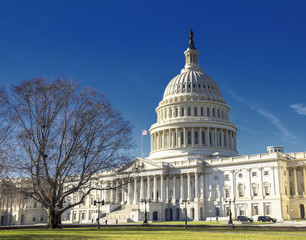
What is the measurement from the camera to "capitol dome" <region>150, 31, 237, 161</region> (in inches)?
4803

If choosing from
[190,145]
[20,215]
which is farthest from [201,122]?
[20,215]

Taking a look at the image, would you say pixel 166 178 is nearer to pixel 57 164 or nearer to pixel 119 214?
pixel 119 214

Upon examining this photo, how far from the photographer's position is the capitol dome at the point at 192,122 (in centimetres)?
12200

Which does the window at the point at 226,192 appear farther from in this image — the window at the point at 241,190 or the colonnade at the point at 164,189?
the colonnade at the point at 164,189

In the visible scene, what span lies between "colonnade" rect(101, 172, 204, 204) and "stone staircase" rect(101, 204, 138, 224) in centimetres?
446

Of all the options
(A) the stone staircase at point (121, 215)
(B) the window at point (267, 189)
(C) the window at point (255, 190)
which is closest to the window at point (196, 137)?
(A) the stone staircase at point (121, 215)

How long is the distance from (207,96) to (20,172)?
8598cm

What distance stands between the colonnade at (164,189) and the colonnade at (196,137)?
14.2m

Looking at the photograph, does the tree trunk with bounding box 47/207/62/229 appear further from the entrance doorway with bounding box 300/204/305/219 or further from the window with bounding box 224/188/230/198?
the entrance doorway with bounding box 300/204/305/219

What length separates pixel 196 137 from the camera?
124 m

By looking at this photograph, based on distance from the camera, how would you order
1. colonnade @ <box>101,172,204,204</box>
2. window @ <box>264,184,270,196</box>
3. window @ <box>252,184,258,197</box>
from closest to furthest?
window @ <box>264,184,270,196</box> → window @ <box>252,184,258,197</box> → colonnade @ <box>101,172,204,204</box>

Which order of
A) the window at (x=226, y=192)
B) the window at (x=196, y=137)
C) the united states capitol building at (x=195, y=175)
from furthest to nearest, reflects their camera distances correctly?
1. the window at (x=196, y=137)
2. the window at (x=226, y=192)
3. the united states capitol building at (x=195, y=175)

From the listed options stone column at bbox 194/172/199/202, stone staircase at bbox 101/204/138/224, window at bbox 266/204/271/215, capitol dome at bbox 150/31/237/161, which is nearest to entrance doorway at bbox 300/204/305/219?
window at bbox 266/204/271/215

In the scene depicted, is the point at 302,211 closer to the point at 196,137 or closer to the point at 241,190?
the point at 241,190
